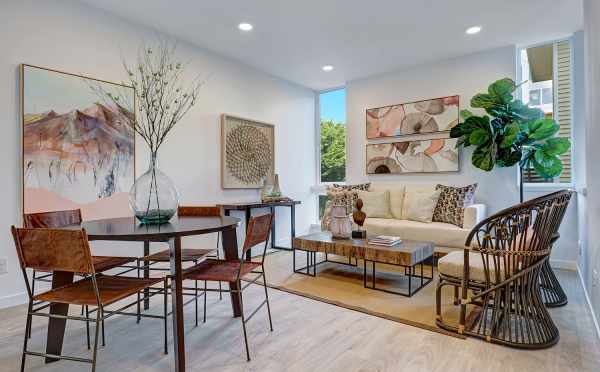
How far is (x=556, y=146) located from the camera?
349 centimetres

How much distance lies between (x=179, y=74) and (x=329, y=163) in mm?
2951

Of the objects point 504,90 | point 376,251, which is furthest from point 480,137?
point 376,251

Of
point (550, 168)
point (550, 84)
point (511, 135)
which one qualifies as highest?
point (550, 84)

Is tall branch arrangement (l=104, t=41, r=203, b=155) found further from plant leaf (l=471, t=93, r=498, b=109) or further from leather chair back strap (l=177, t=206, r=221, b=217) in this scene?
plant leaf (l=471, t=93, r=498, b=109)

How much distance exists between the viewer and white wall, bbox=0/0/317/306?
263 centimetres

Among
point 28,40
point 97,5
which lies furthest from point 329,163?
point 28,40

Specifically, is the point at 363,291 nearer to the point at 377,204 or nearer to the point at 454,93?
the point at 377,204

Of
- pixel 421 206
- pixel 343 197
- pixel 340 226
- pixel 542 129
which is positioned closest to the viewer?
pixel 340 226

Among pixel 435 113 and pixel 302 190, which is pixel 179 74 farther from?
pixel 435 113

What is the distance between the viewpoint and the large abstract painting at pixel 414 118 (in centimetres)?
448

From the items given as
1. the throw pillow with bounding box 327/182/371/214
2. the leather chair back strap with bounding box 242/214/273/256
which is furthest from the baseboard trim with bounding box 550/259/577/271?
the leather chair back strap with bounding box 242/214/273/256

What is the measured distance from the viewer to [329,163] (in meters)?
5.93

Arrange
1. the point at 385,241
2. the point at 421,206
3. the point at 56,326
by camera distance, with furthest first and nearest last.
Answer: the point at 421,206
the point at 385,241
the point at 56,326

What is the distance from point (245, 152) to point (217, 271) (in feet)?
8.81
